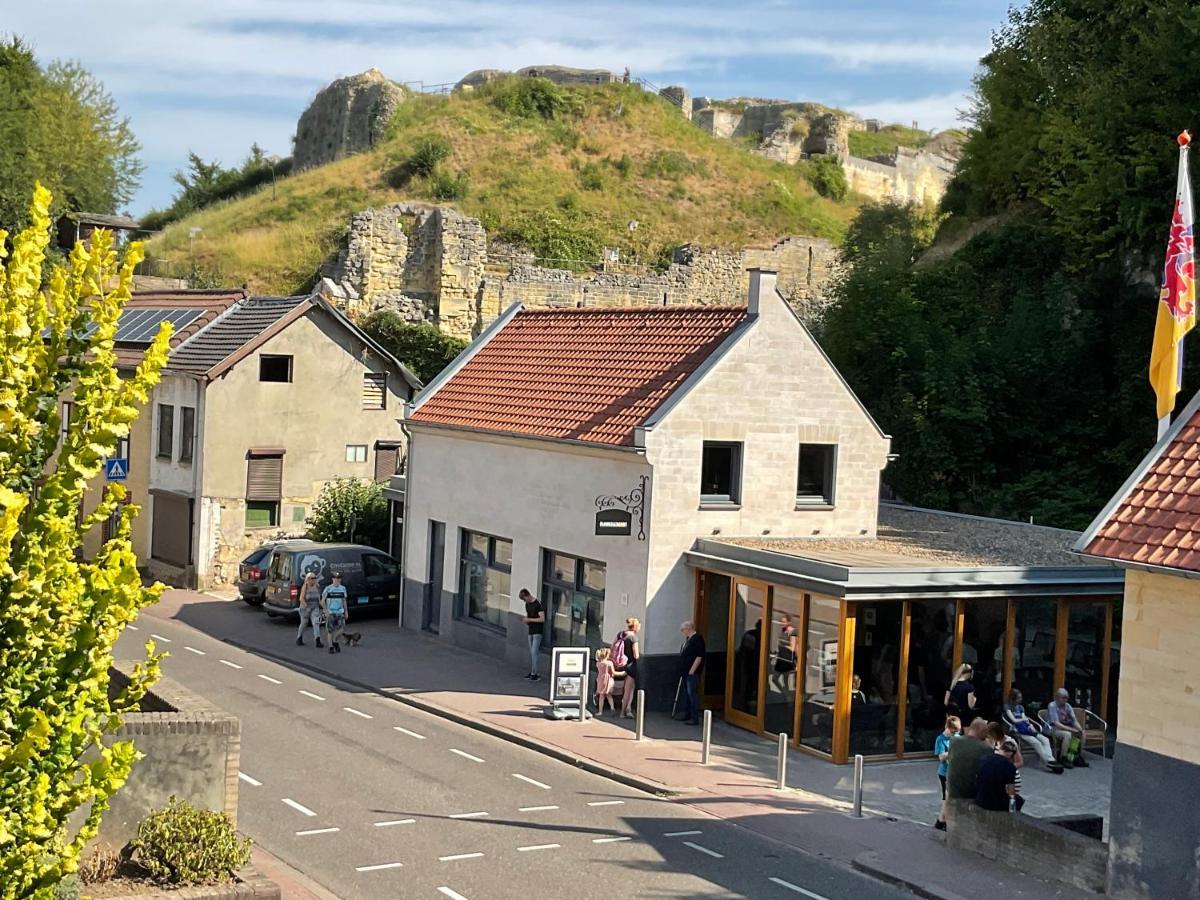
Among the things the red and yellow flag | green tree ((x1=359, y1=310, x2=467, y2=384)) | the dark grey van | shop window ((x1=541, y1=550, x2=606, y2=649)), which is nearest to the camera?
the red and yellow flag

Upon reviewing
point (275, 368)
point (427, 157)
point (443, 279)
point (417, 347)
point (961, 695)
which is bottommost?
point (961, 695)

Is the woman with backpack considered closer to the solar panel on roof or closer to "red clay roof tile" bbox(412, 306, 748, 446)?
"red clay roof tile" bbox(412, 306, 748, 446)

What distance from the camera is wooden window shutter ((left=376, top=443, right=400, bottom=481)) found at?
118 feet

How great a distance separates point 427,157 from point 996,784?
5170 centimetres

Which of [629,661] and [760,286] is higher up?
[760,286]

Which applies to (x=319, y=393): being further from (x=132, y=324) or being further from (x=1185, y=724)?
(x=1185, y=724)

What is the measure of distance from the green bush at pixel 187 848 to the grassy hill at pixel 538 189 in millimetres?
43108

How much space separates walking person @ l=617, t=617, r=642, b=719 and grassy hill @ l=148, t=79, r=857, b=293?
35.6 metres

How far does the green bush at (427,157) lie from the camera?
62062mm

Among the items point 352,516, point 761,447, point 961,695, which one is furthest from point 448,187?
point 961,695

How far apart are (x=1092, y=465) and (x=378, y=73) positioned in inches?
1969

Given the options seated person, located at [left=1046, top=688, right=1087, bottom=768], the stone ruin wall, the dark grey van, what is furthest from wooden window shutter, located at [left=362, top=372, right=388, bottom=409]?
seated person, located at [left=1046, top=688, right=1087, bottom=768]

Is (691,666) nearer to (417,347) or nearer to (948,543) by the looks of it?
(948,543)

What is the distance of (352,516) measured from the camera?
32.6m
